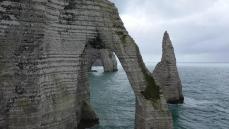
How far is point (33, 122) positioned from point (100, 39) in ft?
27.8

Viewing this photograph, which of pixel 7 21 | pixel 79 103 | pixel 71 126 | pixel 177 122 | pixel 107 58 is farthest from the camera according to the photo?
pixel 107 58

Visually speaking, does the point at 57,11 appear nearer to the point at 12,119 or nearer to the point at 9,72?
the point at 9,72

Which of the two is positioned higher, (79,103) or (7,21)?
(7,21)

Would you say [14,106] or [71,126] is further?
[71,126]

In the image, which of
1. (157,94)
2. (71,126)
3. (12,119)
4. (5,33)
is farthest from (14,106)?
(157,94)

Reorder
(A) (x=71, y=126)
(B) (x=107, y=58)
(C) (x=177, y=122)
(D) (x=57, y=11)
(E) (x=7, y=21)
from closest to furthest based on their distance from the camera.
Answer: (E) (x=7, y=21) < (D) (x=57, y=11) < (A) (x=71, y=126) < (C) (x=177, y=122) < (B) (x=107, y=58)

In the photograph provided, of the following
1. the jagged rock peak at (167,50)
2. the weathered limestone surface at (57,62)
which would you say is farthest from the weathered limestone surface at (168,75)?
the weathered limestone surface at (57,62)

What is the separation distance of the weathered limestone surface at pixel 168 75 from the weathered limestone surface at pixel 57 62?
621 inches

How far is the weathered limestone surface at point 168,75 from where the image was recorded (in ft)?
150

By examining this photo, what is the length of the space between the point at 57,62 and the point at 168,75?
79.5ft

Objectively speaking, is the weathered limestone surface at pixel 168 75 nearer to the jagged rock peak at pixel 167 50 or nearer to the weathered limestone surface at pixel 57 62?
the jagged rock peak at pixel 167 50

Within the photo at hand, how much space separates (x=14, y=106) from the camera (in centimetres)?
2045

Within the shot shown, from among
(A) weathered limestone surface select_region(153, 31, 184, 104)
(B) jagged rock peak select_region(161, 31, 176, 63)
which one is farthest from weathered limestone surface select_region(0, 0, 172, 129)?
(B) jagged rock peak select_region(161, 31, 176, 63)

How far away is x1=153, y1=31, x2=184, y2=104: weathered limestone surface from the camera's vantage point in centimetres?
4559
